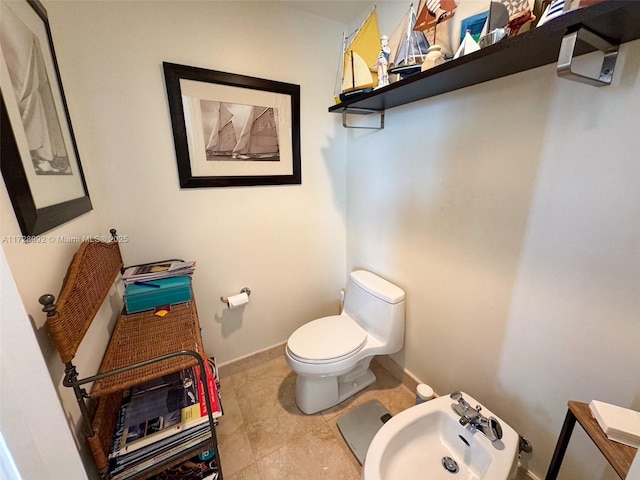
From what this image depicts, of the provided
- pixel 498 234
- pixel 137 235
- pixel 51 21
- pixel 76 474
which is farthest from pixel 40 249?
pixel 498 234

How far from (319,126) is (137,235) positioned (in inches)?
51.2

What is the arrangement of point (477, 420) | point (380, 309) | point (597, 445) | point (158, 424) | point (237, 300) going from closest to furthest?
1. point (597, 445)
2. point (158, 424)
3. point (477, 420)
4. point (380, 309)
5. point (237, 300)

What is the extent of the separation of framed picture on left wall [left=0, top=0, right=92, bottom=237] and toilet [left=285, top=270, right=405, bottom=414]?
1173mm

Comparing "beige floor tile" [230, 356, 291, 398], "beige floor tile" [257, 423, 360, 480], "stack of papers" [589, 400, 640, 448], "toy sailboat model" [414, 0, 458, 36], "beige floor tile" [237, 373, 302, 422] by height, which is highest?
"toy sailboat model" [414, 0, 458, 36]

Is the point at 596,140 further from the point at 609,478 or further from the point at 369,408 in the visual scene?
the point at 369,408

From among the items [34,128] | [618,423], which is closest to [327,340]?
[618,423]

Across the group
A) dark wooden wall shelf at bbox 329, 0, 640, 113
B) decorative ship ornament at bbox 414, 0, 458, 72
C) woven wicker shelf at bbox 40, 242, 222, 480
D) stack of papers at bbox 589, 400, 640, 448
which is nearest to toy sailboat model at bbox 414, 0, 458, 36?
decorative ship ornament at bbox 414, 0, 458, 72

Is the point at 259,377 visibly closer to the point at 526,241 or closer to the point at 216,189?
the point at 216,189

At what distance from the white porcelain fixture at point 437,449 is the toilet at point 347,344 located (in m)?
0.39

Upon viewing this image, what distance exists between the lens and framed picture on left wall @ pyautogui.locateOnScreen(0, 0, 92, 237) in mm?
644

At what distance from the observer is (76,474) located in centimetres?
61

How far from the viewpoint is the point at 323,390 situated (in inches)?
59.6

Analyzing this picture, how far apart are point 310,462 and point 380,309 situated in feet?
2.76

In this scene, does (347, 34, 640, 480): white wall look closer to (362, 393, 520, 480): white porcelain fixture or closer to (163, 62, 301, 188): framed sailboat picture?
(362, 393, 520, 480): white porcelain fixture
